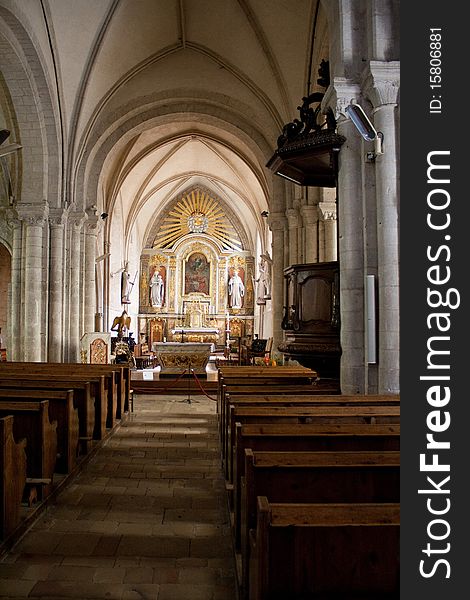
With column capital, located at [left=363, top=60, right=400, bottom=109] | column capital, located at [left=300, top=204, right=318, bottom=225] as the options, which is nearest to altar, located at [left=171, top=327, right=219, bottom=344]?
column capital, located at [left=300, top=204, right=318, bottom=225]

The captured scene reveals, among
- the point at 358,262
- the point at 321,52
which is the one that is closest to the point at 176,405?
the point at 358,262

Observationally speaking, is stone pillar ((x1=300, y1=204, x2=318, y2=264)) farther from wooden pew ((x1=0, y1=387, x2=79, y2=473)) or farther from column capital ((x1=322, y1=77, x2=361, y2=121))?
wooden pew ((x1=0, y1=387, x2=79, y2=473))

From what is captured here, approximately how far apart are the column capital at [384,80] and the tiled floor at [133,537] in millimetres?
4867

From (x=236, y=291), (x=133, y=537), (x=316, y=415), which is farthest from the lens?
(x=236, y=291)

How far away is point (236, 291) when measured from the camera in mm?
30406

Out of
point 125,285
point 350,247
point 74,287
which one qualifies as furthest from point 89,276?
point 350,247

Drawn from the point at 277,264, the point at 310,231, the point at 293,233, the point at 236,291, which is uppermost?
the point at 293,233

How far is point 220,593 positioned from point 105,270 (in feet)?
67.2

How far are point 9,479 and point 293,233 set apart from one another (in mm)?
12135

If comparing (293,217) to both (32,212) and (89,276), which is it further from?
(32,212)

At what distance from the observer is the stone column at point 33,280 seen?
13578mm

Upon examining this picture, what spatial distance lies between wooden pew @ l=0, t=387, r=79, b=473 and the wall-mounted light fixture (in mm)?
4419

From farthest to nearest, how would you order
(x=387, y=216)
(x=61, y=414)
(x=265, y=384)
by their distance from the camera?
(x=265, y=384)
(x=387, y=216)
(x=61, y=414)

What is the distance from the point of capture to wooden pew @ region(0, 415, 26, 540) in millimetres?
3652
